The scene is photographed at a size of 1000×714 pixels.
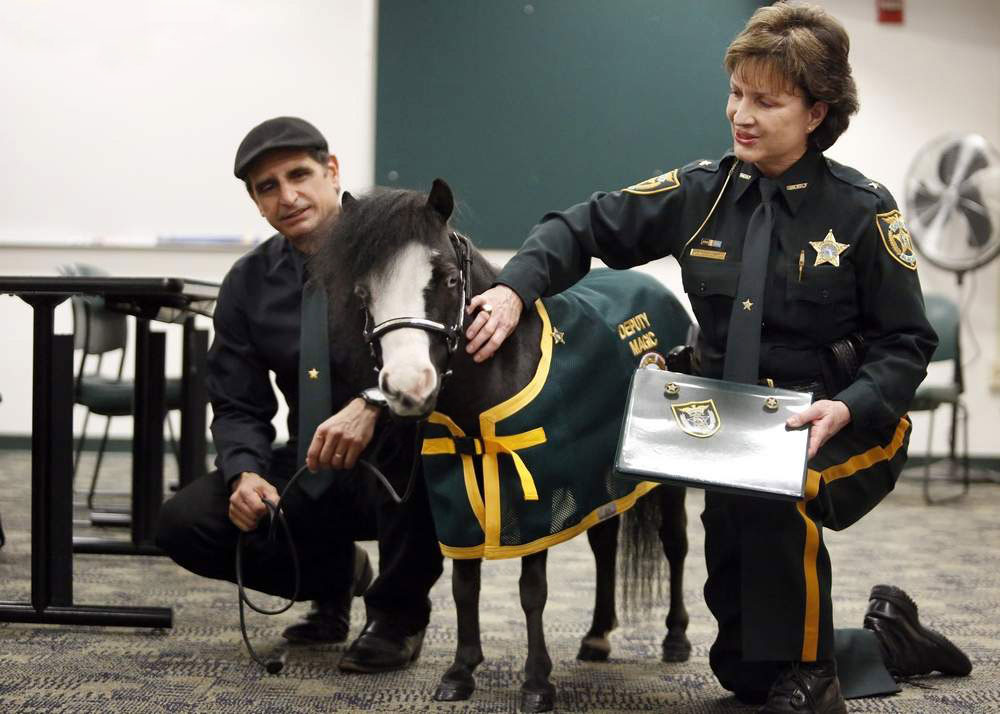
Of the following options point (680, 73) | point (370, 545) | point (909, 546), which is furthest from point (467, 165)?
point (909, 546)

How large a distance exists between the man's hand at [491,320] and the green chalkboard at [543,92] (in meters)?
3.84

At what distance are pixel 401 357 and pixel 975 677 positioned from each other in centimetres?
138

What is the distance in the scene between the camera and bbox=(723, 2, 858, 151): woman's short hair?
1.67 metres

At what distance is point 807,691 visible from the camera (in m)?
1.72

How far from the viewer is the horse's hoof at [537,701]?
1.87 metres

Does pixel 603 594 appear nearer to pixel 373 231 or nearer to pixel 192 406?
pixel 373 231

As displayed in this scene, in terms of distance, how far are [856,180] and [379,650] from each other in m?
1.28

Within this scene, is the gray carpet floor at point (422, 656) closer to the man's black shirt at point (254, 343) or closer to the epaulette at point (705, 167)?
the man's black shirt at point (254, 343)

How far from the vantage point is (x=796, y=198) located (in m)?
1.77

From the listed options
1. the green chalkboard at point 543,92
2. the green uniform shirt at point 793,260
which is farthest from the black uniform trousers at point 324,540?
the green chalkboard at point 543,92

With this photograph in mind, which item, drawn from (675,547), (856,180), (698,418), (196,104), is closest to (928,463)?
(675,547)

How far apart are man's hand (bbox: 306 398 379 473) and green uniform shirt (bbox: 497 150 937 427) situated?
1.24 feet

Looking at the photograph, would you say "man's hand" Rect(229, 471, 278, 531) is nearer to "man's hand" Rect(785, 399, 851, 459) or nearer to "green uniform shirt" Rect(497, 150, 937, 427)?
"green uniform shirt" Rect(497, 150, 937, 427)

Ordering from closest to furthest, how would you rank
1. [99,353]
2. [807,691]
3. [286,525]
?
1. [807,691]
2. [286,525]
3. [99,353]
